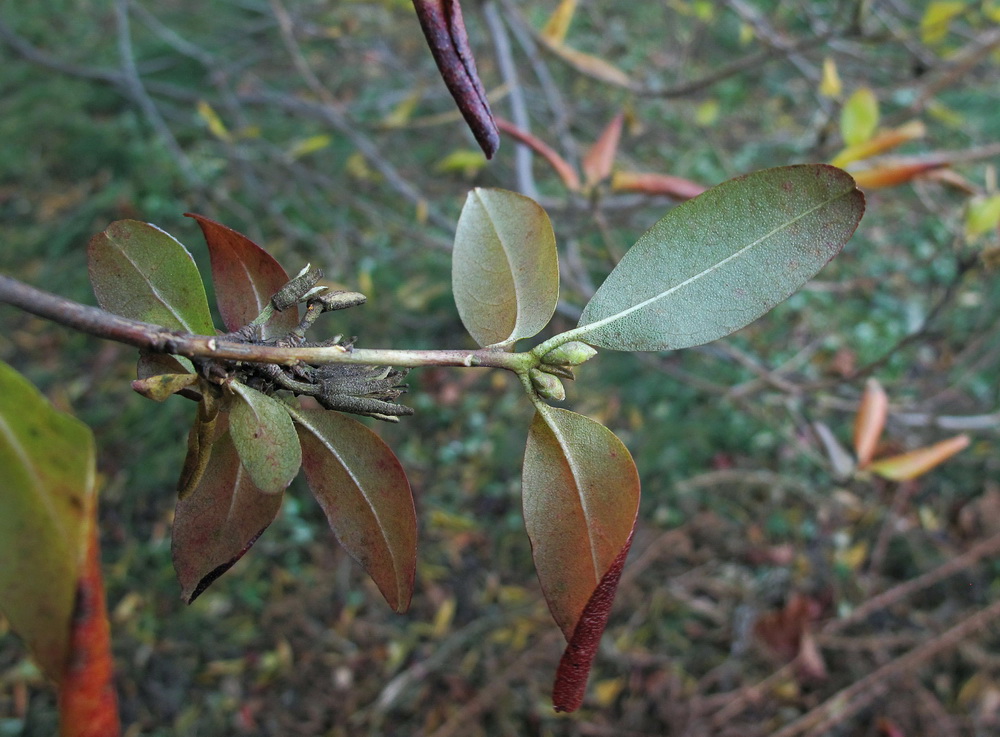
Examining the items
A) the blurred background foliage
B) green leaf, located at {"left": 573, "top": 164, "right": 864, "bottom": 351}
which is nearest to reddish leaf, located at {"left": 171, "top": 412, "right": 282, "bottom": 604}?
green leaf, located at {"left": 573, "top": 164, "right": 864, "bottom": 351}

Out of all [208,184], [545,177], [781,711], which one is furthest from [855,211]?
[208,184]

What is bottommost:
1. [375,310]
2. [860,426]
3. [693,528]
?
[693,528]

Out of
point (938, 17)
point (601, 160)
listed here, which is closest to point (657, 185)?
point (601, 160)

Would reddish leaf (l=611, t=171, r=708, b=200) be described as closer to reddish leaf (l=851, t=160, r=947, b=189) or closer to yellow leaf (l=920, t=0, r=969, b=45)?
reddish leaf (l=851, t=160, r=947, b=189)

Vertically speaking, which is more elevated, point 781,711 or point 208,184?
point 208,184

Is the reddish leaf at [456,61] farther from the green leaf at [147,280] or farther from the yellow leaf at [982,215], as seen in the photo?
the yellow leaf at [982,215]

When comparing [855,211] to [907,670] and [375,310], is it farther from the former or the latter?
[375,310]

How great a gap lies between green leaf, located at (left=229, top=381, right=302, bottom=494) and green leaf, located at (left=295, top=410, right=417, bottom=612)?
0.05 m

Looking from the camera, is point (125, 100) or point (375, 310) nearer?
point (375, 310)

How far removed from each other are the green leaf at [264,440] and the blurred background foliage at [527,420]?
951 mm

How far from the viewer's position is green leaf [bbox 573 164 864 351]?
461 mm

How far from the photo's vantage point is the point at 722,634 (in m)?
2.10

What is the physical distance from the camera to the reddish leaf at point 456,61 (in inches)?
16.6

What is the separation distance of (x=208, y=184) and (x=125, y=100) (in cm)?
90
